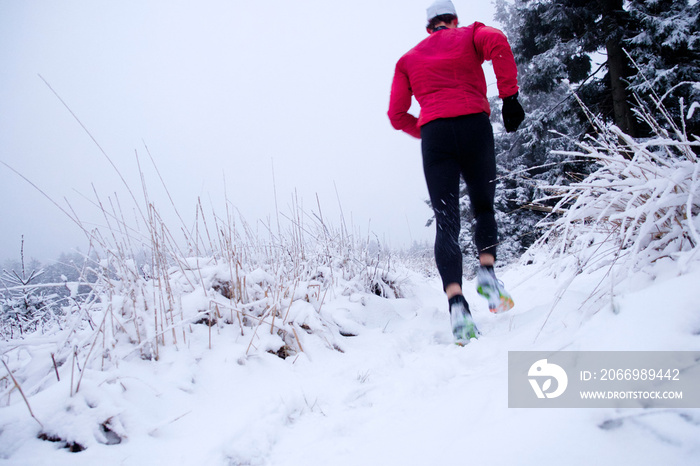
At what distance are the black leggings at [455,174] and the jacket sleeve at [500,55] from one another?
0.20 meters

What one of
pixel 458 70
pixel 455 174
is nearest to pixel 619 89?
pixel 458 70

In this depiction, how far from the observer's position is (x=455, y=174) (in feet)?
5.67

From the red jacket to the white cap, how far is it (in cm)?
16

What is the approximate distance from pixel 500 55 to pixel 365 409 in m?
1.84

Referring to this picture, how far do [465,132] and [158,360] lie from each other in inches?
69.6

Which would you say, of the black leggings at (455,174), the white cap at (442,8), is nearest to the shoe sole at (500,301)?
the black leggings at (455,174)

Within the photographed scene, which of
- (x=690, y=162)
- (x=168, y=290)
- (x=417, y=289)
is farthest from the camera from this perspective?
(x=417, y=289)

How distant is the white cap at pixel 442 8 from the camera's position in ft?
6.37

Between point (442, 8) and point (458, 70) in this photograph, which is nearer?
point (458, 70)

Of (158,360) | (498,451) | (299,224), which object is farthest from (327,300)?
(498,451)

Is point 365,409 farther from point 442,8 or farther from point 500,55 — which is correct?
point 442,8

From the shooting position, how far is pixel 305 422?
3.11 ft

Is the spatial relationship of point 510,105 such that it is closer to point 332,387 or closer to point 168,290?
point 332,387

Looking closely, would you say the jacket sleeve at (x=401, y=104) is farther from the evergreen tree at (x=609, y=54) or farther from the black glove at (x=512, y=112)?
the evergreen tree at (x=609, y=54)
